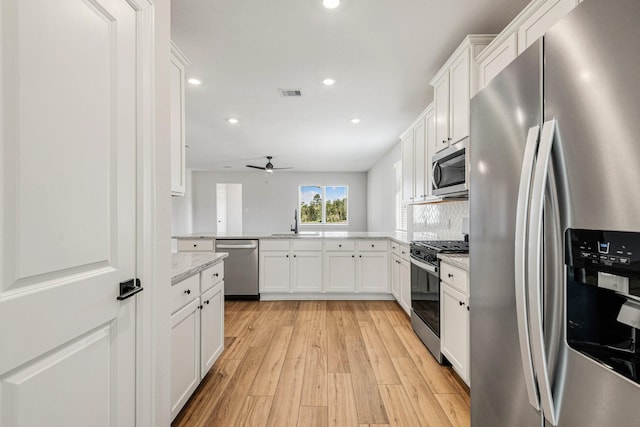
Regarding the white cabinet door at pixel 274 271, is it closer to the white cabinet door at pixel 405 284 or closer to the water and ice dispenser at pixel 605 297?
the white cabinet door at pixel 405 284

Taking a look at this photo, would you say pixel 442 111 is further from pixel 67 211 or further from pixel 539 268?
pixel 67 211

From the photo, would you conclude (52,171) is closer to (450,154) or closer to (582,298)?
(582,298)

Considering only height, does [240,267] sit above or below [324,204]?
below

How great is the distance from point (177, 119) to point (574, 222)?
6.72 ft

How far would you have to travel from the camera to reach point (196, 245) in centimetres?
402

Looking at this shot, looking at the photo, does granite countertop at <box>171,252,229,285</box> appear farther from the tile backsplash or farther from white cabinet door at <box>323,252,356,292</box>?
the tile backsplash

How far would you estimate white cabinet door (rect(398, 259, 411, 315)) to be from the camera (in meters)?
3.27

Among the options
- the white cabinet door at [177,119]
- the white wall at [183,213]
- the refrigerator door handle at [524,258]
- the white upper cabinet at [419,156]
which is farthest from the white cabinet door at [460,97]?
the white wall at [183,213]

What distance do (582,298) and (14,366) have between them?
138 cm

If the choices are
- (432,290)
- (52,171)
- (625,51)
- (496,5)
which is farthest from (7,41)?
(432,290)

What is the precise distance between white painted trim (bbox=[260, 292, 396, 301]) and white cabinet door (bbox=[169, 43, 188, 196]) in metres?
2.57

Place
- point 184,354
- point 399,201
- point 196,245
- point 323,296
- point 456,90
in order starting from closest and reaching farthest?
point 184,354
point 456,90
point 196,245
point 323,296
point 399,201

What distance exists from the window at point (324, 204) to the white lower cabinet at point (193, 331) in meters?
6.88

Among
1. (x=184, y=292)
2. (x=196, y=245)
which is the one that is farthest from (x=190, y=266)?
(x=196, y=245)
